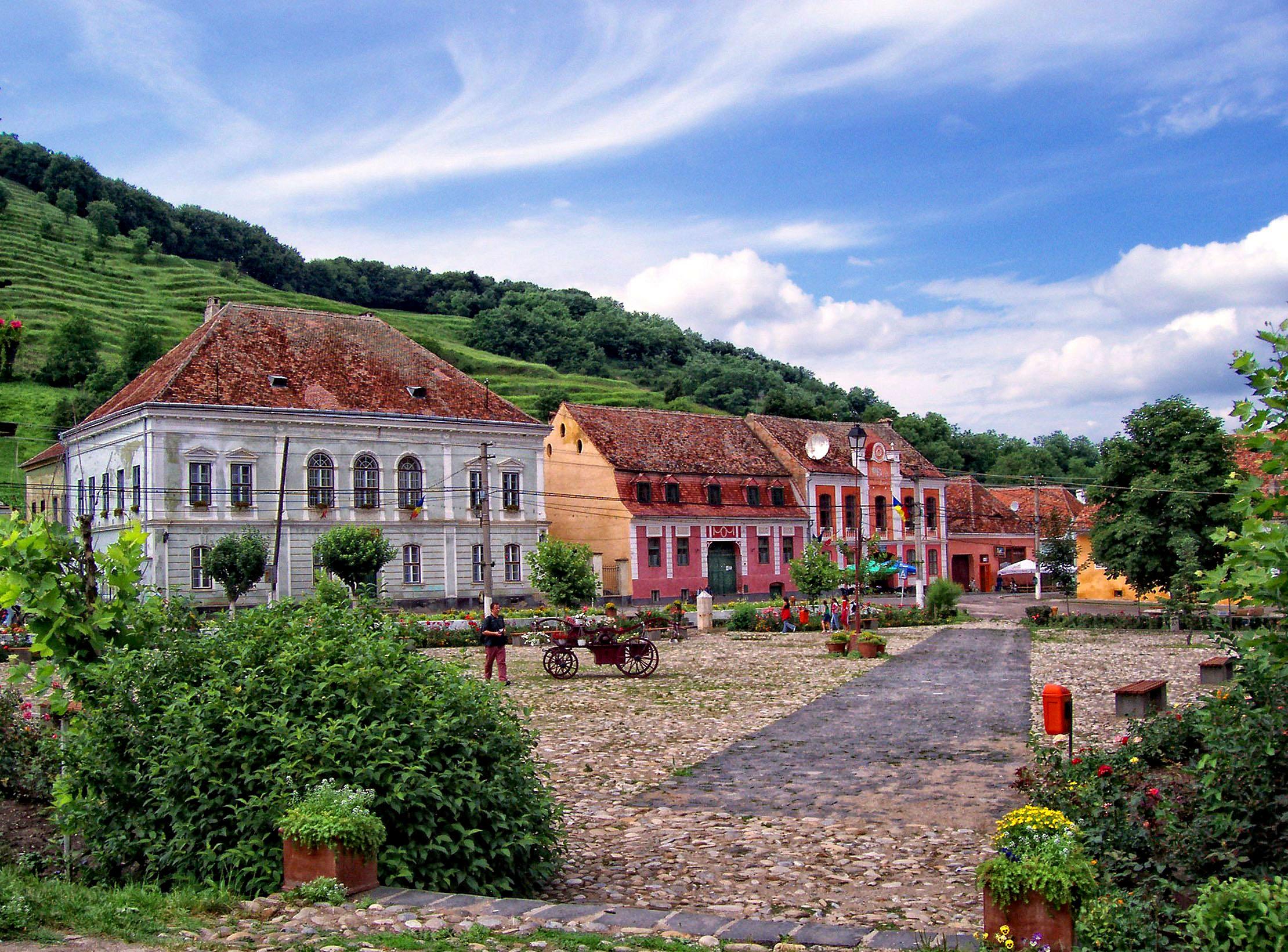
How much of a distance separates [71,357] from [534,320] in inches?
2183

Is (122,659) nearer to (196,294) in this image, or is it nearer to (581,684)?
(581,684)

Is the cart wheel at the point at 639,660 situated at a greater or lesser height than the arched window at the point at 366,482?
lesser

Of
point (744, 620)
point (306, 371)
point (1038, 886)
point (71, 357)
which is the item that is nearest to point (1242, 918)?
point (1038, 886)

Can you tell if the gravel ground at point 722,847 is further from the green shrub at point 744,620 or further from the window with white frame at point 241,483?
the window with white frame at point 241,483

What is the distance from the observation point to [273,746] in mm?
6980

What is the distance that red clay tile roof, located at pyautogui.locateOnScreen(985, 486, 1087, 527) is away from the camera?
239 feet

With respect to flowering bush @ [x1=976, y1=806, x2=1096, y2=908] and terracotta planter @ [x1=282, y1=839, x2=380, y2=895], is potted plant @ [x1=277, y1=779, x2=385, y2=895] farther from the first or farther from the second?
flowering bush @ [x1=976, y1=806, x2=1096, y2=908]

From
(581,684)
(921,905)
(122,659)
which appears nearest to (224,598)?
(581,684)

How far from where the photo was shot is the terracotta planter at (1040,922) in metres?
5.32

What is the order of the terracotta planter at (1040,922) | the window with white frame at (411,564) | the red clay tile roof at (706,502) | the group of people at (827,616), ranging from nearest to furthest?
the terracotta planter at (1040,922) → the group of people at (827,616) → the window with white frame at (411,564) → the red clay tile roof at (706,502)

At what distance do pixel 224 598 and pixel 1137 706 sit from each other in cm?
3595

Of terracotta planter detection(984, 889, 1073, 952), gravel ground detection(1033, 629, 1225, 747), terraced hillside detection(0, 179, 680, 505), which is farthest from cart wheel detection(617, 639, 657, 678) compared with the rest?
terraced hillside detection(0, 179, 680, 505)

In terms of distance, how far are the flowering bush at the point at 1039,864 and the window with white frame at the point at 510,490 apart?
44285 millimetres

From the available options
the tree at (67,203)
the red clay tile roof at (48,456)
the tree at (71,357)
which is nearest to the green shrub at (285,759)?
the red clay tile roof at (48,456)
